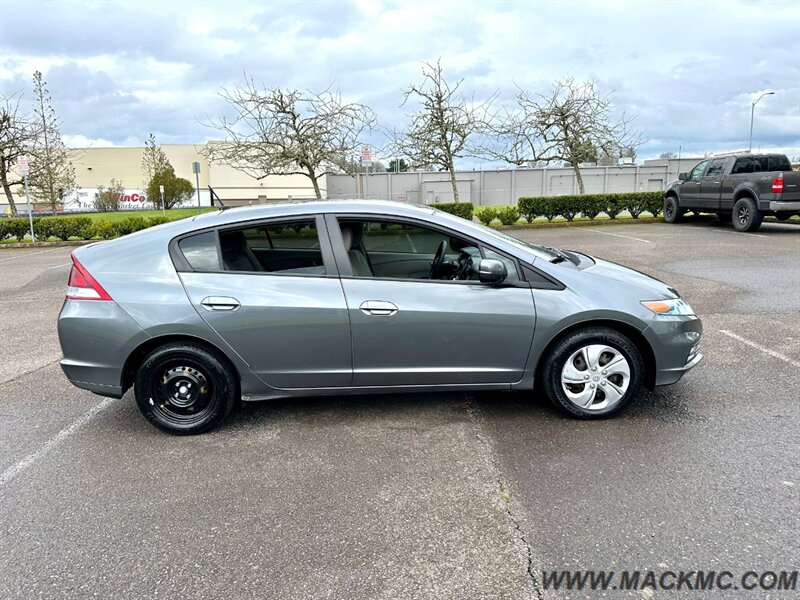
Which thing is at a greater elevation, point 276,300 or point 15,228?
point 15,228

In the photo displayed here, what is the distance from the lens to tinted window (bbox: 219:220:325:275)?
12.5 ft

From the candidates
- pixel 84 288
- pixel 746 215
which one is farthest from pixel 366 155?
pixel 84 288

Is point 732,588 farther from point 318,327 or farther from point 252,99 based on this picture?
point 252,99

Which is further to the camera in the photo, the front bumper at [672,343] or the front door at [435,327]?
the front bumper at [672,343]

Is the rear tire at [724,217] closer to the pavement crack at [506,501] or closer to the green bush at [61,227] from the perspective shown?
the pavement crack at [506,501]

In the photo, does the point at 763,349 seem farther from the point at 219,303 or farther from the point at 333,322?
the point at 219,303

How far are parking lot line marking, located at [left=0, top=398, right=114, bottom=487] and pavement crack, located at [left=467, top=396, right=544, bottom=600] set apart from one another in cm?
281

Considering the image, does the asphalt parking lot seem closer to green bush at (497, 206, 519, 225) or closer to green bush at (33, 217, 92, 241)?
green bush at (497, 206, 519, 225)

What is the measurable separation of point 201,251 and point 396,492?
2030mm

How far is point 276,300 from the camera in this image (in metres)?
3.65

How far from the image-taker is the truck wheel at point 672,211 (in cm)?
1803

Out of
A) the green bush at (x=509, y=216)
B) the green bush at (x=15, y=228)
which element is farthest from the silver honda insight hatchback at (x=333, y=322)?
the green bush at (x=15, y=228)

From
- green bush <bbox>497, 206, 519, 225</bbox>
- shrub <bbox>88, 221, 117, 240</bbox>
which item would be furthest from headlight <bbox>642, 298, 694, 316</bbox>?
shrub <bbox>88, 221, 117, 240</bbox>

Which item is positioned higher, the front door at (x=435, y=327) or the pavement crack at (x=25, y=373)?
the front door at (x=435, y=327)
